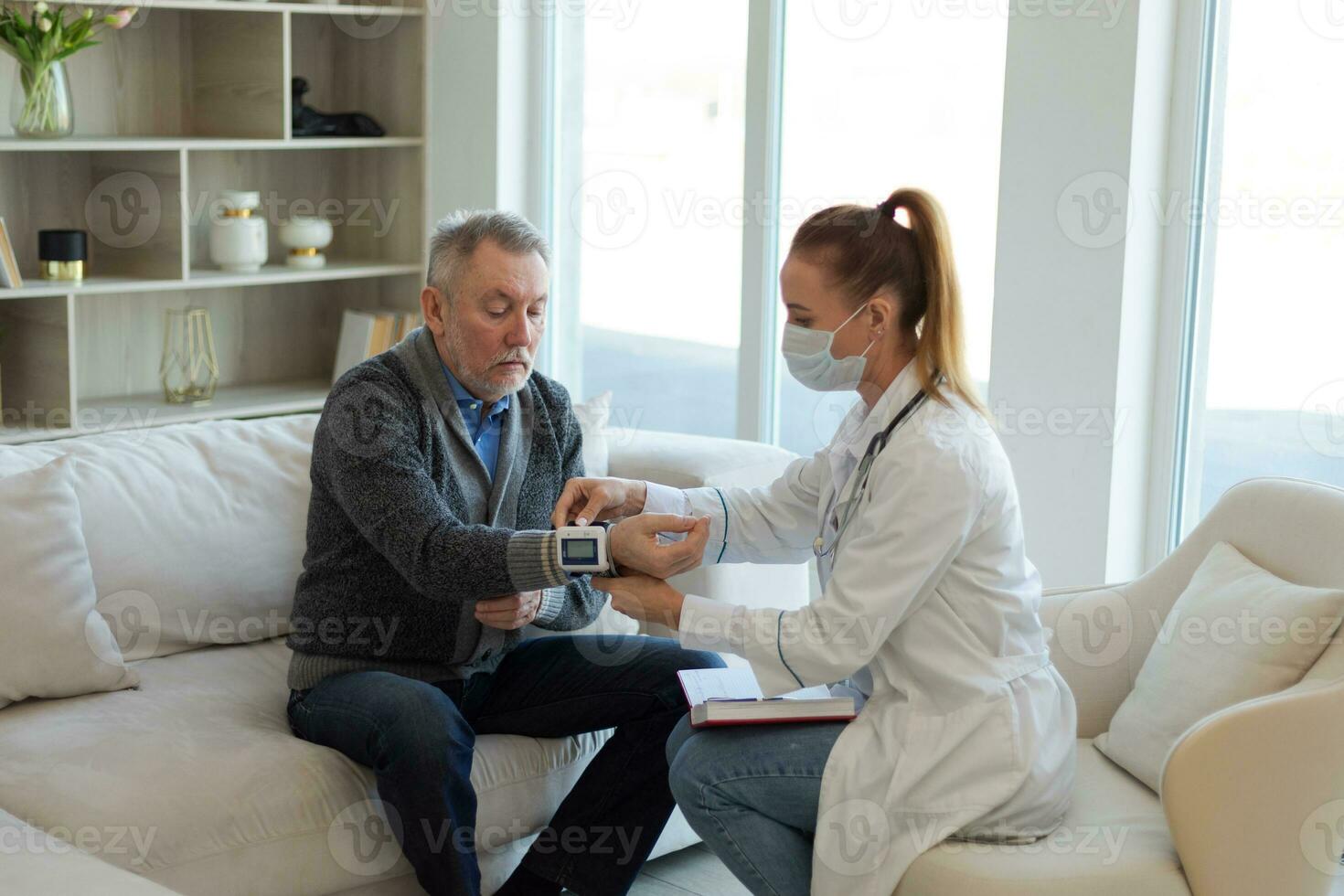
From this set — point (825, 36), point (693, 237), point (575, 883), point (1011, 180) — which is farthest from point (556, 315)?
point (575, 883)

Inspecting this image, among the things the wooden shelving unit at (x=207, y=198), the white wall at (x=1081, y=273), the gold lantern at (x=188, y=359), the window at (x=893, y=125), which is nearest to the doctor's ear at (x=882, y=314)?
the white wall at (x=1081, y=273)

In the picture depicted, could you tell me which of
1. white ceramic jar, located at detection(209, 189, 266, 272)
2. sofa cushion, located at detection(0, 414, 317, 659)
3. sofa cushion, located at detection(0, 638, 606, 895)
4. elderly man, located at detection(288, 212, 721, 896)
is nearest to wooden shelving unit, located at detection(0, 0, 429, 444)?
white ceramic jar, located at detection(209, 189, 266, 272)

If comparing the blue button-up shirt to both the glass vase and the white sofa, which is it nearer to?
the white sofa

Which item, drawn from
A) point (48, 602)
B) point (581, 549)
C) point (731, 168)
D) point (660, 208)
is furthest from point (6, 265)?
point (581, 549)

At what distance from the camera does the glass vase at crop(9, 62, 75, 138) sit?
3455mm

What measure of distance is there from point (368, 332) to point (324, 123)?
0.61 metres

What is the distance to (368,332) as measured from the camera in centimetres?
414

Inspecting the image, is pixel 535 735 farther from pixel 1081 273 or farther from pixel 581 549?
pixel 1081 273

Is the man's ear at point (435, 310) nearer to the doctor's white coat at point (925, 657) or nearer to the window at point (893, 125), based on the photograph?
the doctor's white coat at point (925, 657)

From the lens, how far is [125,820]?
1940 millimetres

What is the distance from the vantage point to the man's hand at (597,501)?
2281 mm

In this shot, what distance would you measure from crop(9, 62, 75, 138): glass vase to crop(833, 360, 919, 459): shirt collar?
2.44m

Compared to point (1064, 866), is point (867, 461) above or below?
above

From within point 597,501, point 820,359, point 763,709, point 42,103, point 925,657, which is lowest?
point 763,709
